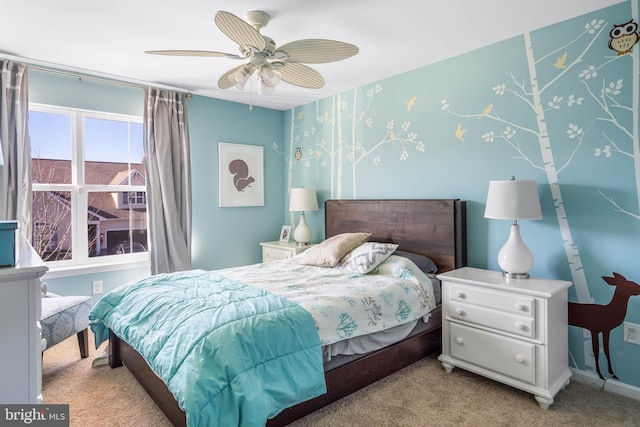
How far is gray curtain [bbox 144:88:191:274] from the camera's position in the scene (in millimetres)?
3641

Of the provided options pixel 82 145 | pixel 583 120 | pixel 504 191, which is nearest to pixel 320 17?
pixel 504 191

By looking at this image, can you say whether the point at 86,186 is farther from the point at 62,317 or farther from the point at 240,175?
the point at 240,175

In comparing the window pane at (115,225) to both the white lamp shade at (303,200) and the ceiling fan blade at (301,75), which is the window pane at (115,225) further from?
the ceiling fan blade at (301,75)

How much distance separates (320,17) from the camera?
235 cm

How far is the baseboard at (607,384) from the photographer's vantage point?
7.28 ft

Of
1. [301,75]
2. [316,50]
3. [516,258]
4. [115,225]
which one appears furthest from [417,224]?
[115,225]

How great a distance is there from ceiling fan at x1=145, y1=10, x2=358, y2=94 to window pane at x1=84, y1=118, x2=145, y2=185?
66.1 inches

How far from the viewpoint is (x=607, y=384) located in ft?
7.56

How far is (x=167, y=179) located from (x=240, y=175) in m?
0.91

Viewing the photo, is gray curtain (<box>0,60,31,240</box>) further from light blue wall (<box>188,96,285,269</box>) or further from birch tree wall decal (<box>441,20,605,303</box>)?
birch tree wall decal (<box>441,20,605,303</box>)

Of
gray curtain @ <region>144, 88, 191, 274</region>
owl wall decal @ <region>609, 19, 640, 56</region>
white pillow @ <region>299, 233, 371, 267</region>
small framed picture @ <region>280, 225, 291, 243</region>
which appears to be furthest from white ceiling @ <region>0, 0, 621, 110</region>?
small framed picture @ <region>280, 225, 291, 243</region>

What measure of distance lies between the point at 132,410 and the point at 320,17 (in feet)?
8.64

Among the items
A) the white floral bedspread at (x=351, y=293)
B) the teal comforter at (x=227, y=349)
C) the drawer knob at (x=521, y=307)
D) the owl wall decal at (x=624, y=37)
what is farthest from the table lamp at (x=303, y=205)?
the owl wall decal at (x=624, y=37)

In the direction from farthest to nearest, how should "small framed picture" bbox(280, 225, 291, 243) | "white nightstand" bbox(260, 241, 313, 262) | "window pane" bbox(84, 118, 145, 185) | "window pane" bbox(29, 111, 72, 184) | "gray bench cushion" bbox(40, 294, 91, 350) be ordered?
"small framed picture" bbox(280, 225, 291, 243) → "white nightstand" bbox(260, 241, 313, 262) → "window pane" bbox(84, 118, 145, 185) → "window pane" bbox(29, 111, 72, 184) → "gray bench cushion" bbox(40, 294, 91, 350)
